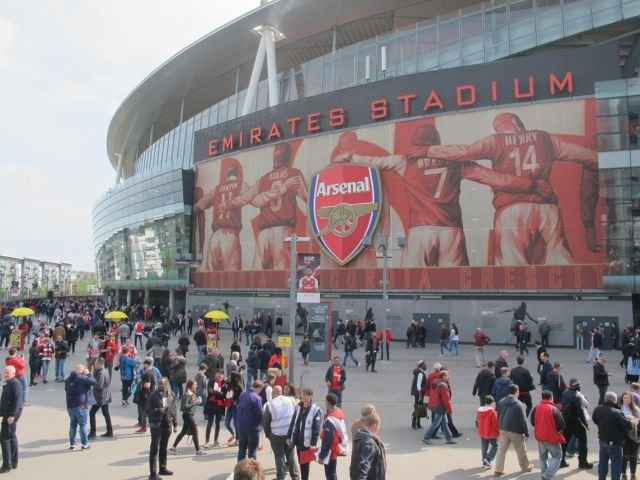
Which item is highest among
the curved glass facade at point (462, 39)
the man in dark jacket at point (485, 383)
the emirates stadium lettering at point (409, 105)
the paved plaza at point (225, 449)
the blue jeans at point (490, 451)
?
the curved glass facade at point (462, 39)

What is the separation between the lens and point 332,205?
1443 inches

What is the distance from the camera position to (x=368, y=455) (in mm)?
5723

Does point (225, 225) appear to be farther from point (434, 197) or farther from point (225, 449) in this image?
point (225, 449)

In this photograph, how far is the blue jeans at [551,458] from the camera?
28.5 feet

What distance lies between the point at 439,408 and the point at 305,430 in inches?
157

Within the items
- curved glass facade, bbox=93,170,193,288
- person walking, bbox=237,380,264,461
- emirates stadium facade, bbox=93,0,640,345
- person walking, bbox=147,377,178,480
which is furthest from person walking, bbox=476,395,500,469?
curved glass facade, bbox=93,170,193,288

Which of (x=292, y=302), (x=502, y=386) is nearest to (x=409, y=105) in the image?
(x=292, y=302)

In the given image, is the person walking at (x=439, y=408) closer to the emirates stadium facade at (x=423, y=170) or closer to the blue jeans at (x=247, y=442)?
the blue jeans at (x=247, y=442)

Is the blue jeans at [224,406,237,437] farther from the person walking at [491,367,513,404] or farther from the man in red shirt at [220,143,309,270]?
the man in red shirt at [220,143,309,270]

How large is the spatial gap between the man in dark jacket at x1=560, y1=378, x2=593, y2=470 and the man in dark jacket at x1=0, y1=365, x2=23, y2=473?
9.33 meters

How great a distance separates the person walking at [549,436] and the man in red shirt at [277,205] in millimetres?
30357

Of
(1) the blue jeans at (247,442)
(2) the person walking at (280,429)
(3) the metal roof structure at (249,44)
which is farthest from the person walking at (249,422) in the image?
(3) the metal roof structure at (249,44)

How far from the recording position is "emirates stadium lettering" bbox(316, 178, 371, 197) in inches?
1405

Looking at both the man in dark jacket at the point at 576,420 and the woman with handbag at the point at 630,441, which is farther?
the man in dark jacket at the point at 576,420
